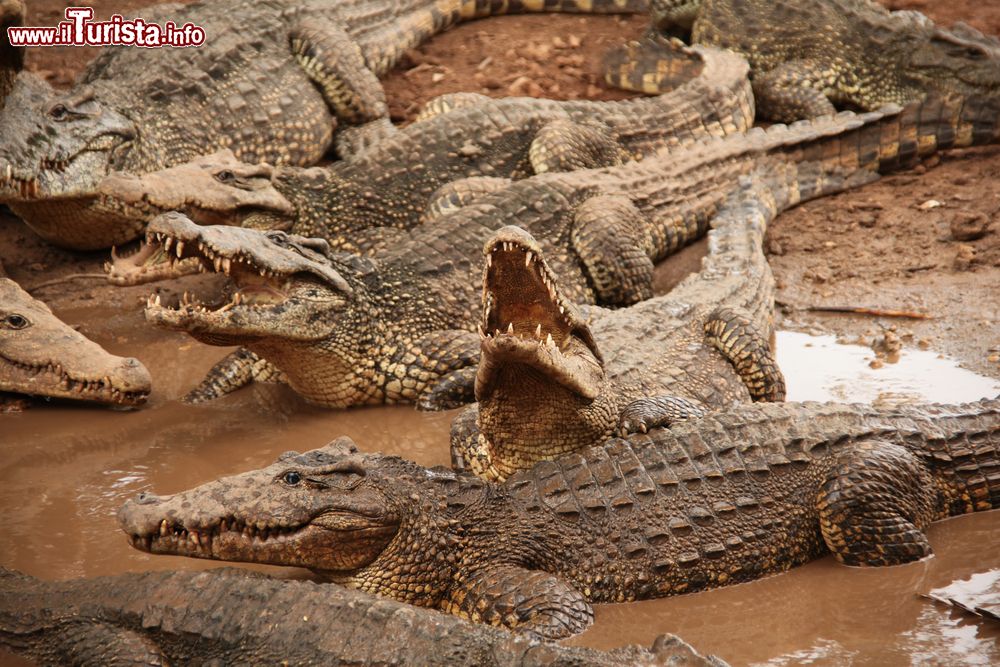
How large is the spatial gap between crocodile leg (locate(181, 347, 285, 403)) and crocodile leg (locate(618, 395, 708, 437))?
2.23 meters

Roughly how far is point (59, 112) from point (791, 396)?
4.53 metres

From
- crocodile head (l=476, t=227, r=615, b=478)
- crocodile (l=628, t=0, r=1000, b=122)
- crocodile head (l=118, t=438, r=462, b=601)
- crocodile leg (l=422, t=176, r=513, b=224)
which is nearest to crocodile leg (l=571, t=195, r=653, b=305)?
crocodile leg (l=422, t=176, r=513, b=224)

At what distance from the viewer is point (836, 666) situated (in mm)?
3736

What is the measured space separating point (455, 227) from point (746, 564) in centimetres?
282

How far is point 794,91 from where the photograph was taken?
845 cm

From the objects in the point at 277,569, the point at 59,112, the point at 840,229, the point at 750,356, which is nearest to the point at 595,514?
the point at 277,569

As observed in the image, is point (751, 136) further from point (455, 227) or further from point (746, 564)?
point (746, 564)

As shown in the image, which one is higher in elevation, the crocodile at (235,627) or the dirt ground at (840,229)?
the dirt ground at (840,229)

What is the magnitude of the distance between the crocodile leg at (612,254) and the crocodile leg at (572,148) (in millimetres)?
674

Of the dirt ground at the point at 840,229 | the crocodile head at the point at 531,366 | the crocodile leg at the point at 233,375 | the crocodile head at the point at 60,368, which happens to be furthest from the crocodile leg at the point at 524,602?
the dirt ground at the point at 840,229

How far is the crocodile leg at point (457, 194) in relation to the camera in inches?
276

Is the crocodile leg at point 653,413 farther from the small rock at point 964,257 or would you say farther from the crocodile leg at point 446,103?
the crocodile leg at point 446,103

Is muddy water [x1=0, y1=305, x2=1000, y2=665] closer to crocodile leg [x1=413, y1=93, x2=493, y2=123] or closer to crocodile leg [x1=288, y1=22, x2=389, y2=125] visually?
crocodile leg [x1=288, y1=22, x2=389, y2=125]

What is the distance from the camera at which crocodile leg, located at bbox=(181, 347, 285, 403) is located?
20.1 ft
